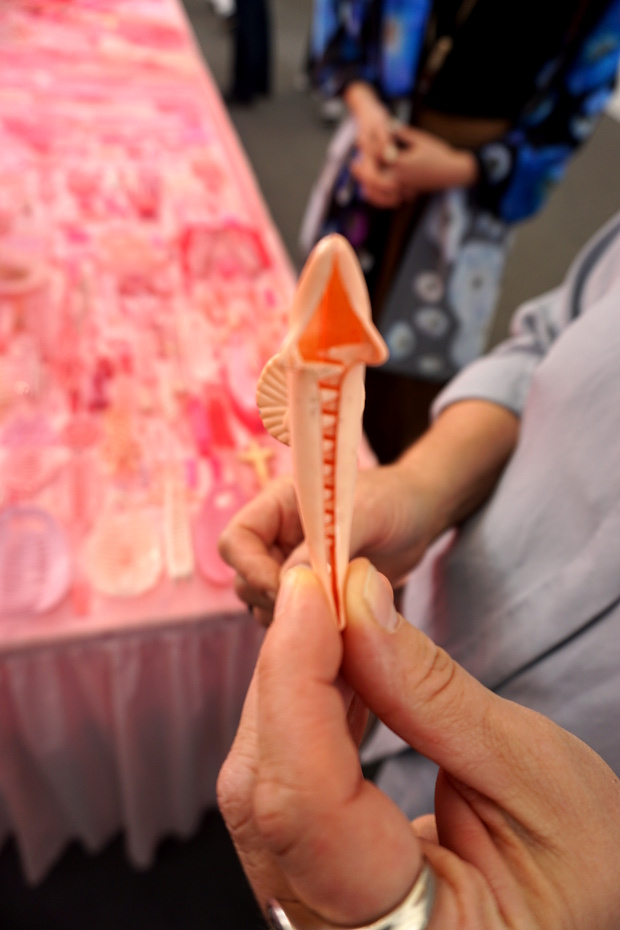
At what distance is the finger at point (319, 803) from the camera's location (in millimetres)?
233

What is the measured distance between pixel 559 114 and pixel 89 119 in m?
1.09

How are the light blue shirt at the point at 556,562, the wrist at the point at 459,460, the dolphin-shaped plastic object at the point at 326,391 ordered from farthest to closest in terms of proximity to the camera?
the wrist at the point at 459,460 < the light blue shirt at the point at 556,562 < the dolphin-shaped plastic object at the point at 326,391

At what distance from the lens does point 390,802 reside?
0.84 feet

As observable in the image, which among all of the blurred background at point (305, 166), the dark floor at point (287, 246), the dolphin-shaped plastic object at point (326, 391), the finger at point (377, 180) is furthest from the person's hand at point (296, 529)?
the blurred background at point (305, 166)

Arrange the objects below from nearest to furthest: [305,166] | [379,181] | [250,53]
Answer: [379,181] → [305,166] → [250,53]

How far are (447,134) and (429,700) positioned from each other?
1.19 m

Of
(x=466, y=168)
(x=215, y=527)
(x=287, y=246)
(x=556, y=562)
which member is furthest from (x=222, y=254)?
(x=287, y=246)

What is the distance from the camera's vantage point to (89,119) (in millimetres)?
1418

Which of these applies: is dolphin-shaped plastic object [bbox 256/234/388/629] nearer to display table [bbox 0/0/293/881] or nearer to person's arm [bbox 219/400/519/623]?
person's arm [bbox 219/400/519/623]

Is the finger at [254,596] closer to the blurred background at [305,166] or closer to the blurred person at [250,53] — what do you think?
the blurred background at [305,166]

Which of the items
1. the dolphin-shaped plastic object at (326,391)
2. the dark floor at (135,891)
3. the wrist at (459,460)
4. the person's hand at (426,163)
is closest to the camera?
the dolphin-shaped plastic object at (326,391)

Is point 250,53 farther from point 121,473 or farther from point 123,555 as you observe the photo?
point 123,555

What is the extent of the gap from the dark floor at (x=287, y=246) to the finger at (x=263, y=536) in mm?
223

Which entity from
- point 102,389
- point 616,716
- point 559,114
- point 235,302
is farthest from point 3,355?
point 559,114
